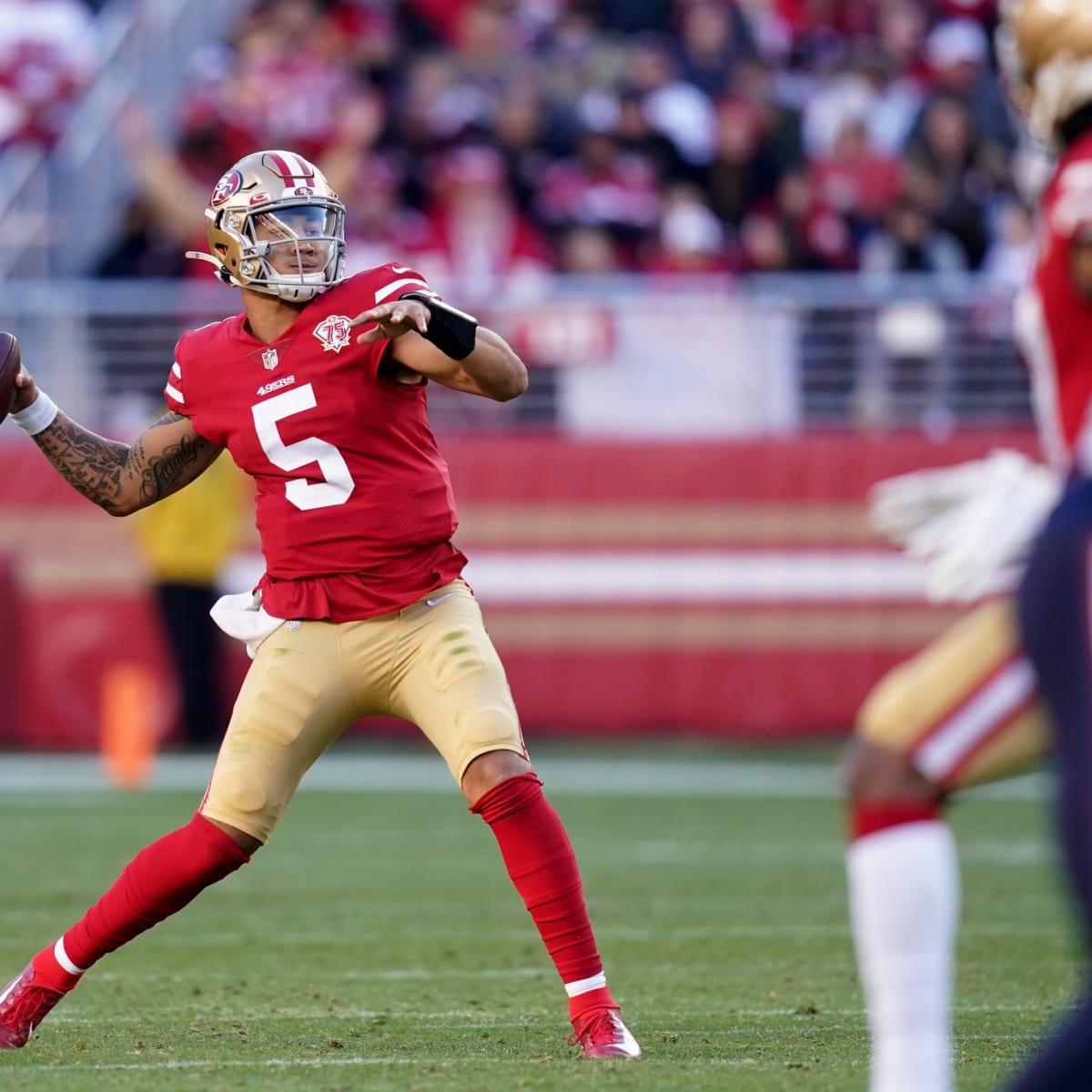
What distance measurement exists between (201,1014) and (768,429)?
7572 mm

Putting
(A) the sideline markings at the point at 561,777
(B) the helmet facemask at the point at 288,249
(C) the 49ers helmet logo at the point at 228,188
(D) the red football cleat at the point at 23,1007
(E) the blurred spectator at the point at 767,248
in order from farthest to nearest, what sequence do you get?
1. (E) the blurred spectator at the point at 767,248
2. (A) the sideline markings at the point at 561,777
3. (C) the 49ers helmet logo at the point at 228,188
4. (B) the helmet facemask at the point at 288,249
5. (D) the red football cleat at the point at 23,1007

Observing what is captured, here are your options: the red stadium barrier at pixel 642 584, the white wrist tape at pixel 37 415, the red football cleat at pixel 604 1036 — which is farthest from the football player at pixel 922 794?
the red stadium barrier at pixel 642 584

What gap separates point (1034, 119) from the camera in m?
3.23

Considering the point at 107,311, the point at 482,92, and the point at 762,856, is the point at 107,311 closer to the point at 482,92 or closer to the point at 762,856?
the point at 482,92

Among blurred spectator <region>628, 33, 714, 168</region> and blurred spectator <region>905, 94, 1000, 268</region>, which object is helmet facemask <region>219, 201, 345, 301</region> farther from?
blurred spectator <region>628, 33, 714, 168</region>

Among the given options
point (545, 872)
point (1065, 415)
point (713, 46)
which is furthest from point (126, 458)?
point (713, 46)

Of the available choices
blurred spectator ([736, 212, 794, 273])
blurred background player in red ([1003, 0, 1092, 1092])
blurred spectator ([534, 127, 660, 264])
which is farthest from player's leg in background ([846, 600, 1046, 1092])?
blurred spectator ([534, 127, 660, 264])

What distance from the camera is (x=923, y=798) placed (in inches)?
125

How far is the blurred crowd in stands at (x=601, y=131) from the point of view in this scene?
12688mm

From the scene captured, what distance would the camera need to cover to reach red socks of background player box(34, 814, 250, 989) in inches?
176

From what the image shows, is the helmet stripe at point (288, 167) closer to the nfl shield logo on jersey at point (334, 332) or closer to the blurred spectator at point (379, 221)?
the nfl shield logo on jersey at point (334, 332)

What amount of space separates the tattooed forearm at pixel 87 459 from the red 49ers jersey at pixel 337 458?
28 centimetres

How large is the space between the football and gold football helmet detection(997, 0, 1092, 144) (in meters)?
2.36

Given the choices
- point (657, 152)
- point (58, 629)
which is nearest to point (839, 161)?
point (657, 152)
